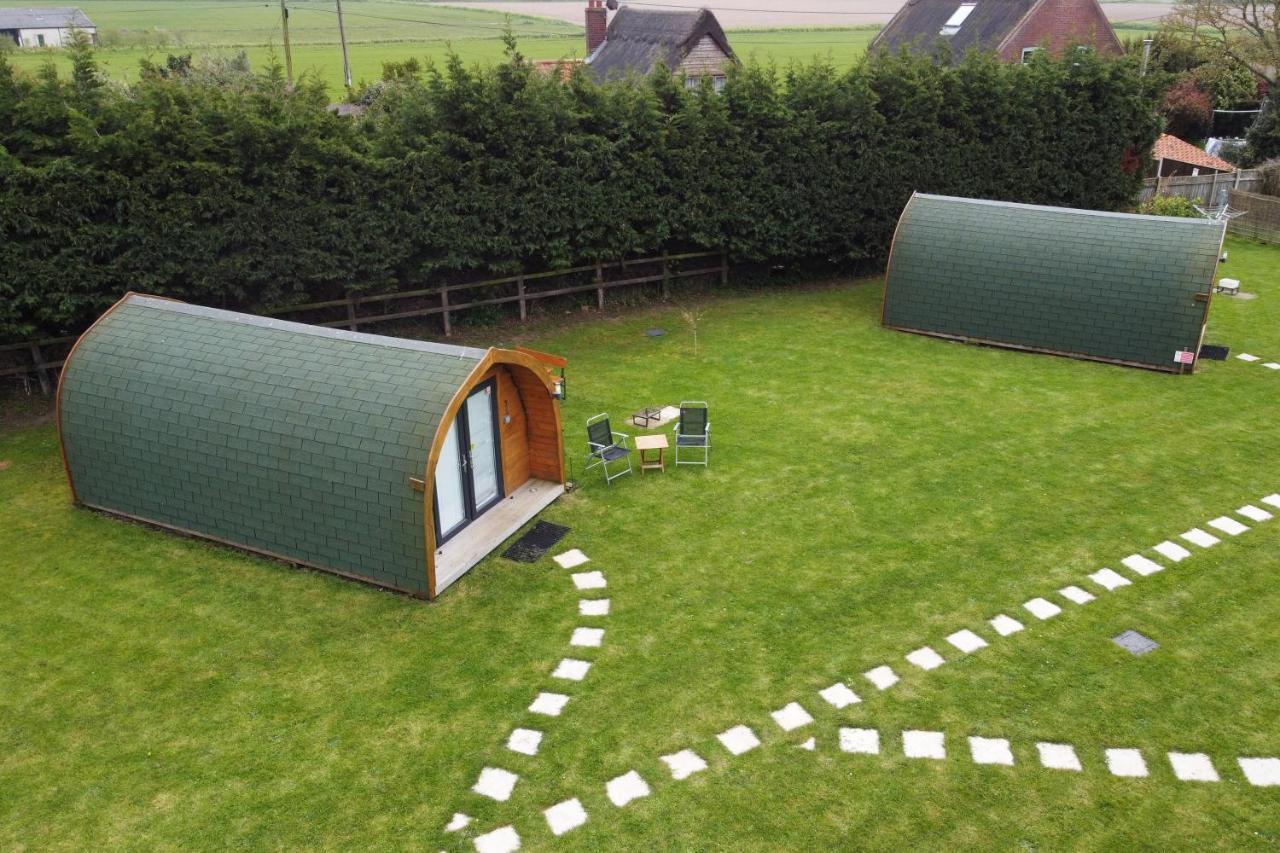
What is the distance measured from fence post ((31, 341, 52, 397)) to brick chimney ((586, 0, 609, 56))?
123 ft

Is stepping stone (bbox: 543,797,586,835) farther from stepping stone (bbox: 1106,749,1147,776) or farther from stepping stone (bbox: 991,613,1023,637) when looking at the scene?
stepping stone (bbox: 991,613,1023,637)

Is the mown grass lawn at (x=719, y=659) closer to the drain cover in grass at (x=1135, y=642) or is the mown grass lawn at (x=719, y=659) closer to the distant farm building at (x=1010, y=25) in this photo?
the drain cover in grass at (x=1135, y=642)

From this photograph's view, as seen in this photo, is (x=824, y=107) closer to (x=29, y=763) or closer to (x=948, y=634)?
(x=948, y=634)

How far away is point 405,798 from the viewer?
30.8 feet

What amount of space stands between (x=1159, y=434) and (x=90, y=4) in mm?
156825

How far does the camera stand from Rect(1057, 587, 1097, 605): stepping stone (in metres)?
12.4

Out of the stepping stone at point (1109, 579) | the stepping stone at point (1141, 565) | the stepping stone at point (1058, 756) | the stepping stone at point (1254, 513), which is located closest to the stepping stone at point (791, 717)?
the stepping stone at point (1058, 756)

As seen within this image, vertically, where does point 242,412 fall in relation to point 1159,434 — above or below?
above

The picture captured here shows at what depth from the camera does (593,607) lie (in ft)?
40.7

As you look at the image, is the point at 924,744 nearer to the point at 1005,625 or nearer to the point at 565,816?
the point at 1005,625

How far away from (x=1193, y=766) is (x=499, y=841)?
706 centimetres

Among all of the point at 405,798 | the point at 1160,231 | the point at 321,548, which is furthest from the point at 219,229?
the point at 1160,231

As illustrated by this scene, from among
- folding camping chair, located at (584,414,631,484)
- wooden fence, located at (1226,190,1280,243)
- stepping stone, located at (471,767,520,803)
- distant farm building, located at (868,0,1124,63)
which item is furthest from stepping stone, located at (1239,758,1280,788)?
distant farm building, located at (868,0,1124,63)

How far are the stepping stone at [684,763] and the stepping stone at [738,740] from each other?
Result: 364 millimetres
